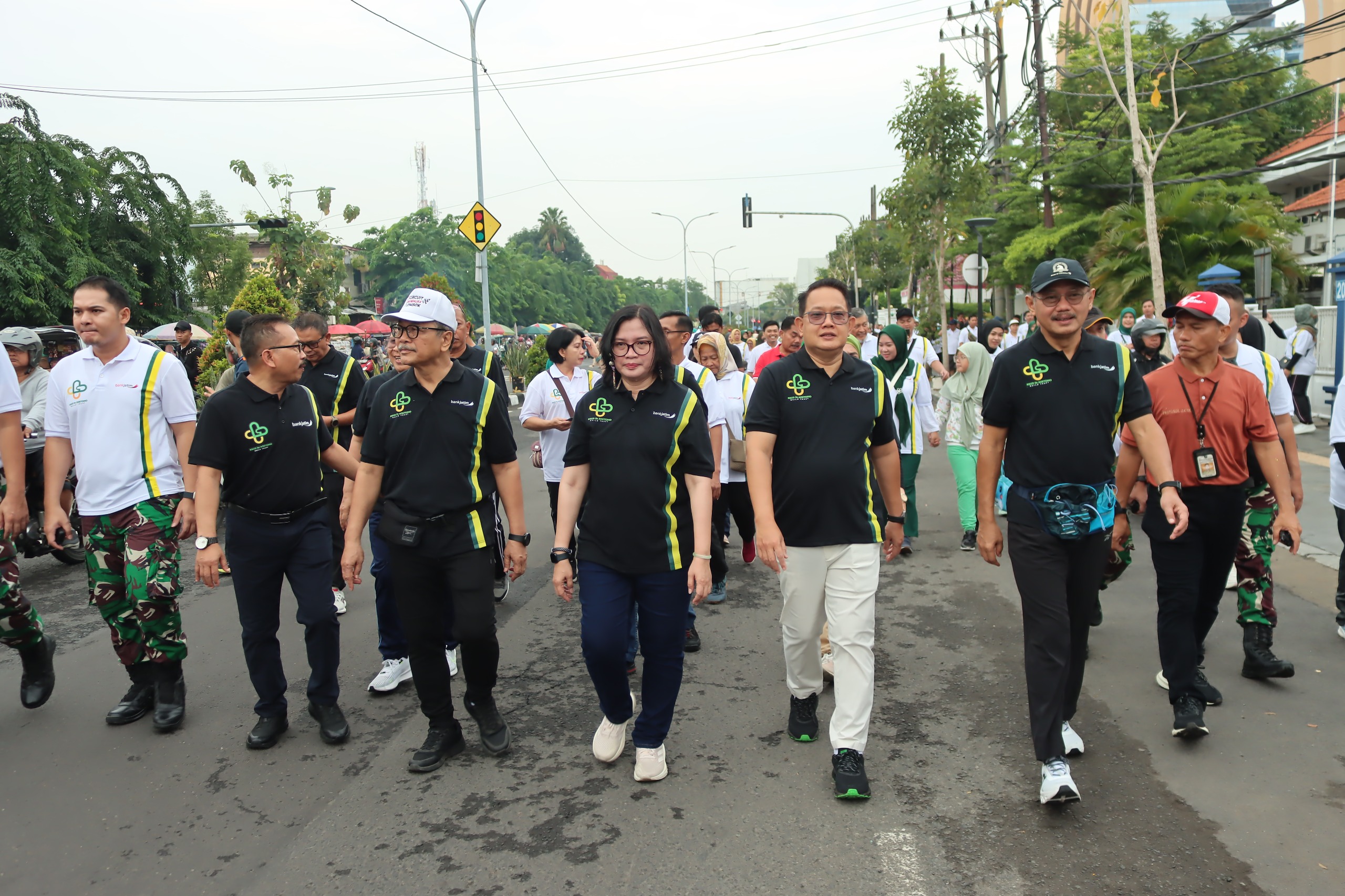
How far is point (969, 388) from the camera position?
343 inches

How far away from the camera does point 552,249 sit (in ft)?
365

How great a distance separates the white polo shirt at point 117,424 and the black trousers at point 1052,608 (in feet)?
12.9

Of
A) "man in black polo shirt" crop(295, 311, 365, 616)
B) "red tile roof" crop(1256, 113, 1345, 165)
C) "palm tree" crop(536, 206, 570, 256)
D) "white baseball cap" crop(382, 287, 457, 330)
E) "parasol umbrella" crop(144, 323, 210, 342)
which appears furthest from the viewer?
"palm tree" crop(536, 206, 570, 256)

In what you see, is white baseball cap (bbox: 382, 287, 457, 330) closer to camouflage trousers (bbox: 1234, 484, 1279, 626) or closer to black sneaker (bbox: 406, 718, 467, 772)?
black sneaker (bbox: 406, 718, 467, 772)

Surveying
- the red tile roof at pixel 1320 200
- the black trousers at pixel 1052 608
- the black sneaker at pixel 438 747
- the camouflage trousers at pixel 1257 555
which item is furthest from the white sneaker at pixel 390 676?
the red tile roof at pixel 1320 200

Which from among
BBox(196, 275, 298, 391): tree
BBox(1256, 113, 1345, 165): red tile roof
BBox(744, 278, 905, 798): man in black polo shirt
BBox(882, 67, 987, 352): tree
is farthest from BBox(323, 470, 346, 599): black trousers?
BBox(1256, 113, 1345, 165): red tile roof

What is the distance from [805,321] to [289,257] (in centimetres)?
3555

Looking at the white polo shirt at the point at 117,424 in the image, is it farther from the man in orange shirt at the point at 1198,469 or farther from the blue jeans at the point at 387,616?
the man in orange shirt at the point at 1198,469

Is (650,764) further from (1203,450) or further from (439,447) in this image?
(1203,450)

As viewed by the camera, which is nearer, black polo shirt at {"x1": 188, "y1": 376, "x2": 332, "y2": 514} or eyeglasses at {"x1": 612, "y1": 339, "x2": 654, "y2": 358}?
eyeglasses at {"x1": 612, "y1": 339, "x2": 654, "y2": 358}

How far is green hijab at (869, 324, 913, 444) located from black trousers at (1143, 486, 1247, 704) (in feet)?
11.4

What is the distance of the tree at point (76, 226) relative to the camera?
856 inches

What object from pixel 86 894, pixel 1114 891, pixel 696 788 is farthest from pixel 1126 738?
pixel 86 894

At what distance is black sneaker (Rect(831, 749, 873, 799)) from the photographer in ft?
12.6
